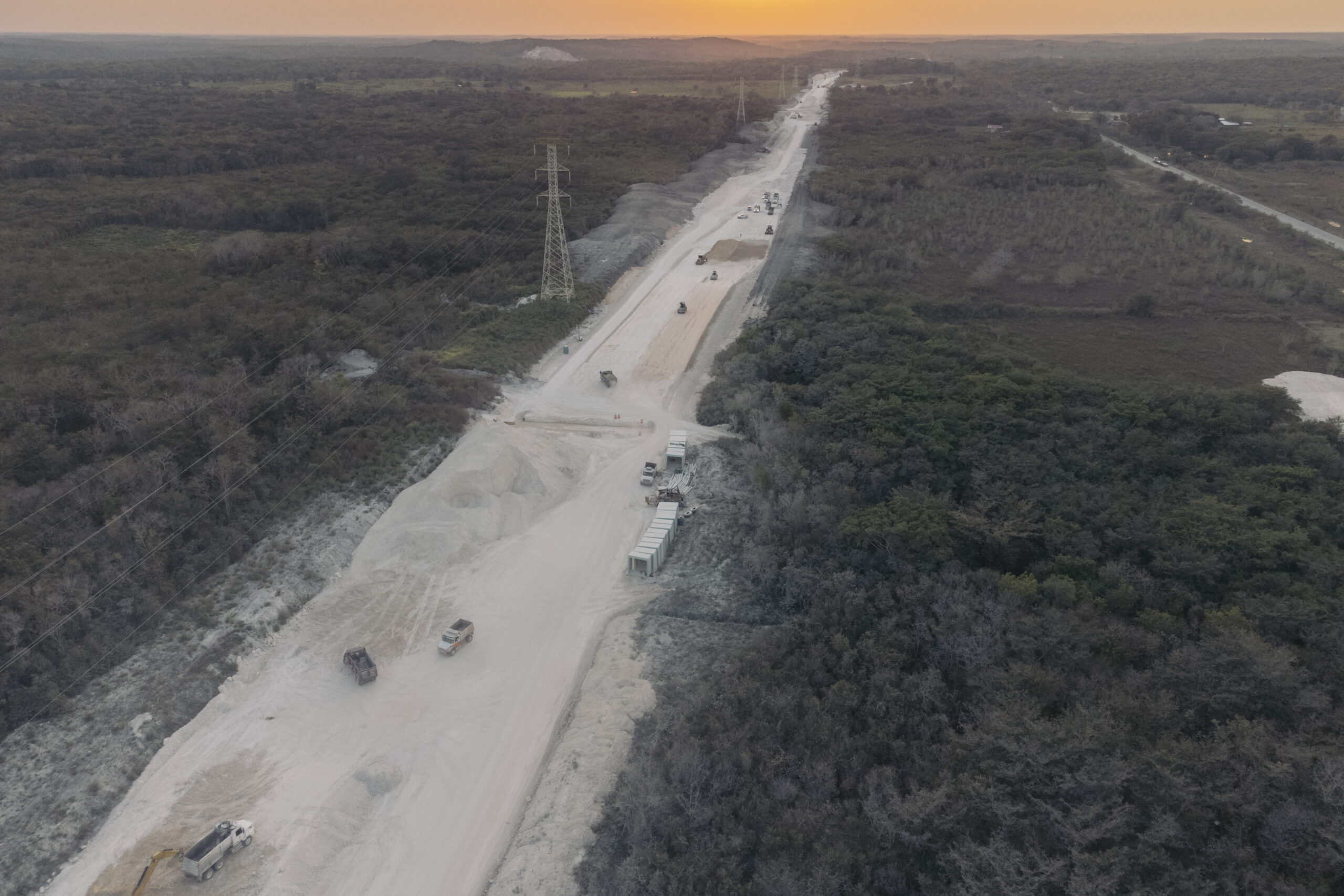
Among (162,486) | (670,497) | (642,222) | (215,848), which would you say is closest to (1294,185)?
(642,222)

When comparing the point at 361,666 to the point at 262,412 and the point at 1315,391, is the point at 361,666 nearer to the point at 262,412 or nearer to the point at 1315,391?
the point at 262,412

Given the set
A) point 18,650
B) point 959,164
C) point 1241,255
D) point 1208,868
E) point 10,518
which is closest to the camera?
point 1208,868

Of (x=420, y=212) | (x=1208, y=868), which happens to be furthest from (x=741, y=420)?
(x=420, y=212)

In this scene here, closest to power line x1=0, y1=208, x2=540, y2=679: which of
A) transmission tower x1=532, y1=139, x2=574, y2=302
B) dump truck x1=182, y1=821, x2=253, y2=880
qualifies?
dump truck x1=182, y1=821, x2=253, y2=880

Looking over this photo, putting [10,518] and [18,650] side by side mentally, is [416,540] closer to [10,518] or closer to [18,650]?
[18,650]

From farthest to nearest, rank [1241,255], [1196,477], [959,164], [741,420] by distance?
[959,164], [1241,255], [741,420], [1196,477]

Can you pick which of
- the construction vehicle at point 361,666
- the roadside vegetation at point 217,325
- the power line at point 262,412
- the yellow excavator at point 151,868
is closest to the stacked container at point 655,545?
the construction vehicle at point 361,666

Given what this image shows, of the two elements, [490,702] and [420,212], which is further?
[420,212]
